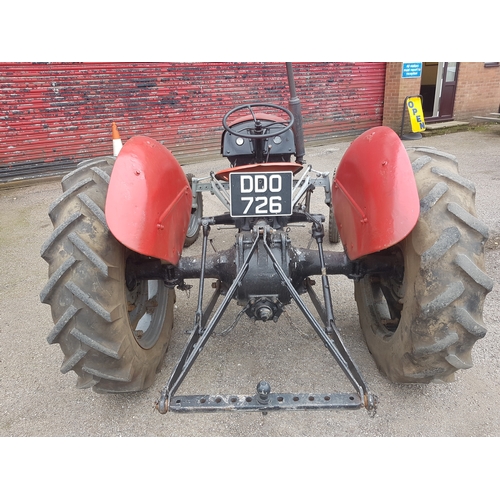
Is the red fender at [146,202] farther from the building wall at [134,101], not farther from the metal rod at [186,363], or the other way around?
the building wall at [134,101]

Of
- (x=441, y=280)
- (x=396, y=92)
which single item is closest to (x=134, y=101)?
(x=396, y=92)

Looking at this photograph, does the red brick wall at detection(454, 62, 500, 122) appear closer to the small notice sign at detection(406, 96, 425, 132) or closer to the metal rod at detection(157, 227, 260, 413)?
the small notice sign at detection(406, 96, 425, 132)

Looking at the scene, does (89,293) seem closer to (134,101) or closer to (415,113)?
(134,101)

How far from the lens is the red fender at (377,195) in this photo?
193 cm

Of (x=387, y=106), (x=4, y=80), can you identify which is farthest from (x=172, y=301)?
(x=387, y=106)

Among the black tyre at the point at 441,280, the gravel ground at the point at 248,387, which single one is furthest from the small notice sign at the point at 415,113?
the black tyre at the point at 441,280

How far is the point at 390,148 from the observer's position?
2105 millimetres

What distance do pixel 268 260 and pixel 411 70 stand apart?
8.99m

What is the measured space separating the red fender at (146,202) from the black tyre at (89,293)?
0.16 metres

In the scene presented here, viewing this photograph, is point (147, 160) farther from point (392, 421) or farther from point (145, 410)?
point (392, 421)

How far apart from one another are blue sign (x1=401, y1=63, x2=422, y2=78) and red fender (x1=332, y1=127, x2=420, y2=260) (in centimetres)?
822

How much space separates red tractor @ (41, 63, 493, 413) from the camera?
191 centimetres

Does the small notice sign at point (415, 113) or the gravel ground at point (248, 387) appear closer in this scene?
the gravel ground at point (248, 387)

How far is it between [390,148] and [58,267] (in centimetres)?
178
